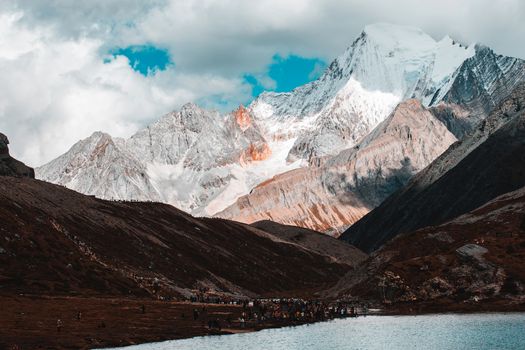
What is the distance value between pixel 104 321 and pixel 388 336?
44539mm

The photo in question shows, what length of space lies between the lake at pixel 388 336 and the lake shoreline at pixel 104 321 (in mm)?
4749

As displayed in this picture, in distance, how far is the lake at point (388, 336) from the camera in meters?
117

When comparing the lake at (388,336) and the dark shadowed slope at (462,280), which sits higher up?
the dark shadowed slope at (462,280)

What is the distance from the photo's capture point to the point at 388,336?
425ft

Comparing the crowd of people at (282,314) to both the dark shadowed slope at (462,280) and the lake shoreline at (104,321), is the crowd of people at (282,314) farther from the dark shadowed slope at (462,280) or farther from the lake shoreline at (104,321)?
the dark shadowed slope at (462,280)

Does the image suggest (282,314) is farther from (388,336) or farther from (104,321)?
(104,321)

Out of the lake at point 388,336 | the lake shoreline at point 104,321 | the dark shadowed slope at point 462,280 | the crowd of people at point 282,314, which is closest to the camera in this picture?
the lake shoreline at point 104,321

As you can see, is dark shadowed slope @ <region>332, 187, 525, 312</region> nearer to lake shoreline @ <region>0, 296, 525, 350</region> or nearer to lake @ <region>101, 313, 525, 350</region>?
lake shoreline @ <region>0, 296, 525, 350</region>

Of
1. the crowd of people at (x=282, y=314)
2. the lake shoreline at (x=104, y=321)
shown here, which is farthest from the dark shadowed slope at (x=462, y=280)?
the crowd of people at (x=282, y=314)

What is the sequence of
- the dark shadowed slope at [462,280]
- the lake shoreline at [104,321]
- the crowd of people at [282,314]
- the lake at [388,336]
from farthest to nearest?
1. the dark shadowed slope at [462,280]
2. the crowd of people at [282,314]
3. the lake at [388,336]
4. the lake shoreline at [104,321]

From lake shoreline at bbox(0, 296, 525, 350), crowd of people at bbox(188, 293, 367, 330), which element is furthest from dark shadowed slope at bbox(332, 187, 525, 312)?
crowd of people at bbox(188, 293, 367, 330)

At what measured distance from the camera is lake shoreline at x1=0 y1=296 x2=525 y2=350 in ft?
365

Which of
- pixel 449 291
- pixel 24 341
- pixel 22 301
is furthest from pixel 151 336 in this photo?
pixel 449 291

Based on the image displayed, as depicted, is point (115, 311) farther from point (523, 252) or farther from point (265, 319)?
point (523, 252)
